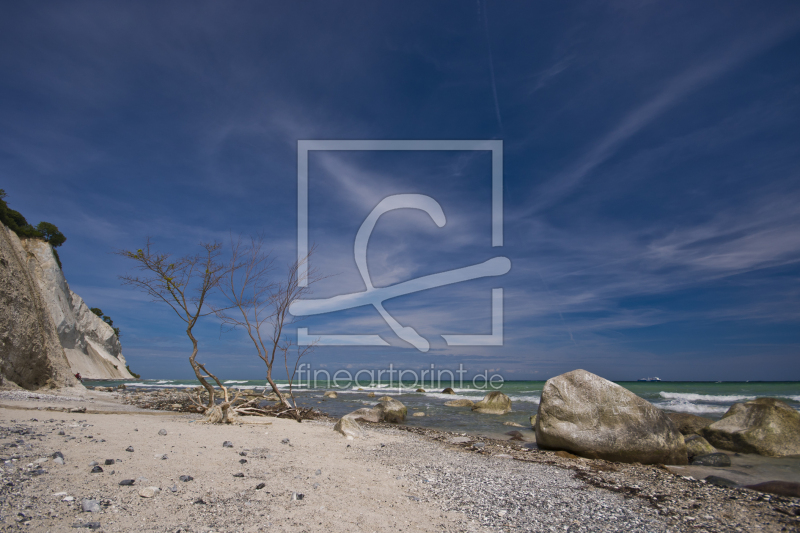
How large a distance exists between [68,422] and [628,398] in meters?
12.7

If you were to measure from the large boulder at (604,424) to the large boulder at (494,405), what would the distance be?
1145 centimetres

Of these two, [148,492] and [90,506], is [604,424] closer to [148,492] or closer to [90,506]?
[148,492]

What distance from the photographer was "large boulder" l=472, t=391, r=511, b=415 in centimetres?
2106

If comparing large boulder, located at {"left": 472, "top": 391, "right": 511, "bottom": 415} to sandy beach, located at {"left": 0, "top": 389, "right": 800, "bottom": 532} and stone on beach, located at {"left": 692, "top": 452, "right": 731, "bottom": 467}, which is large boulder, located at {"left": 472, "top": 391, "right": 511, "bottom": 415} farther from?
sandy beach, located at {"left": 0, "top": 389, "right": 800, "bottom": 532}

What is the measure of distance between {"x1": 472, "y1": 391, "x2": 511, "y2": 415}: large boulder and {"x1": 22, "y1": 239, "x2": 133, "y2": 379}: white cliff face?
28354 mm

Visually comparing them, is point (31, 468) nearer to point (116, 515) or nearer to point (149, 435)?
point (116, 515)

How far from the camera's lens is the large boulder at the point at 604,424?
889cm

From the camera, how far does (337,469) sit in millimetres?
6434

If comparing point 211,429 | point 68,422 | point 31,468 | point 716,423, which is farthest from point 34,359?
point 716,423

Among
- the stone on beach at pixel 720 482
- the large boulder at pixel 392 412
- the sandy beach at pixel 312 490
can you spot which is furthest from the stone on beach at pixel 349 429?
the stone on beach at pixel 720 482

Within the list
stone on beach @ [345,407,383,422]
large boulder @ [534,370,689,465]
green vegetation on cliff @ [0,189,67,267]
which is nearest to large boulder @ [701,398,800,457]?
large boulder @ [534,370,689,465]

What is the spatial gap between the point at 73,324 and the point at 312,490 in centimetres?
4423

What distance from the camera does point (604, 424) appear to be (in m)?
9.20

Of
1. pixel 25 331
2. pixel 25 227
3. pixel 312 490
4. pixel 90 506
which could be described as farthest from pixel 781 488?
pixel 25 227
